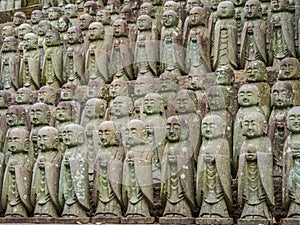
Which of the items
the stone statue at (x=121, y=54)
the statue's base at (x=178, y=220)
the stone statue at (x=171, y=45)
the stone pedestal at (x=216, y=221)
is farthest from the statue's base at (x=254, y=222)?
the stone statue at (x=121, y=54)

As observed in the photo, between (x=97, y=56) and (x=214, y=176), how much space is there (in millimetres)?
5043

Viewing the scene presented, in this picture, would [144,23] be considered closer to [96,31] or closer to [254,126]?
[96,31]

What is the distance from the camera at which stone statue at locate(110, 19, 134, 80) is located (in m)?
14.8

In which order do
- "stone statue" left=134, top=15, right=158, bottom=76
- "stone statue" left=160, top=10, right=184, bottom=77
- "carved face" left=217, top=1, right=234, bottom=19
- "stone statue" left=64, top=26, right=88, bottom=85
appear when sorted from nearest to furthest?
"carved face" left=217, top=1, right=234, bottom=19, "stone statue" left=160, top=10, right=184, bottom=77, "stone statue" left=134, top=15, right=158, bottom=76, "stone statue" left=64, top=26, right=88, bottom=85

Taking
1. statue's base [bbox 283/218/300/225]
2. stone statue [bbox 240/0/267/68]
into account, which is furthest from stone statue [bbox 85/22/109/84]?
statue's base [bbox 283/218/300/225]

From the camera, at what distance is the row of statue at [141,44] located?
13719 mm

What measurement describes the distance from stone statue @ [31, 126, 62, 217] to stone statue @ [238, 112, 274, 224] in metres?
2.91

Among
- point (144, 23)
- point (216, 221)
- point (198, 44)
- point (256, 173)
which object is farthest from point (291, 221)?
point (144, 23)

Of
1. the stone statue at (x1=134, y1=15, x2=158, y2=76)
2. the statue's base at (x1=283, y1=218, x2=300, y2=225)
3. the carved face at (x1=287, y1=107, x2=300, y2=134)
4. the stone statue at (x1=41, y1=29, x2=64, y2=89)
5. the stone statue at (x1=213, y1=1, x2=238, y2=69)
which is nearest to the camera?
the statue's base at (x1=283, y1=218, x2=300, y2=225)

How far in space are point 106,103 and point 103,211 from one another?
2819 mm

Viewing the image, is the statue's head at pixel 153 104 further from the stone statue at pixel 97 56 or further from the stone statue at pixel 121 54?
the stone statue at pixel 97 56

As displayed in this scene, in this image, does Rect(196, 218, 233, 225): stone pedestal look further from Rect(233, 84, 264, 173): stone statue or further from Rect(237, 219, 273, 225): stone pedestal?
Rect(233, 84, 264, 173): stone statue

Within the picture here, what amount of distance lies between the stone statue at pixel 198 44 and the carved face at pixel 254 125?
3.23 m

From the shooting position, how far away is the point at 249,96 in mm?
11469
